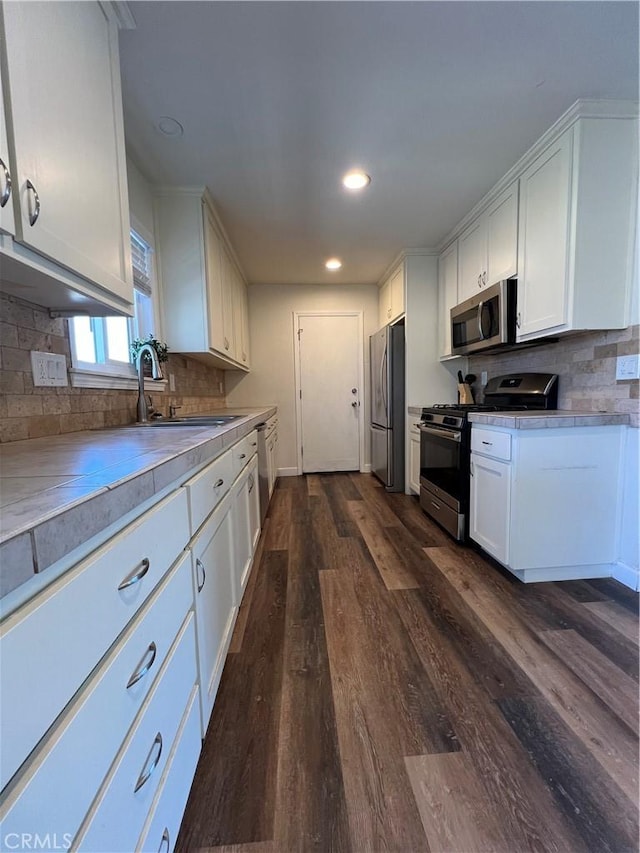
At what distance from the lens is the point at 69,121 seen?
916 millimetres

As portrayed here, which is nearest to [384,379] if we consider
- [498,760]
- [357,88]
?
[357,88]

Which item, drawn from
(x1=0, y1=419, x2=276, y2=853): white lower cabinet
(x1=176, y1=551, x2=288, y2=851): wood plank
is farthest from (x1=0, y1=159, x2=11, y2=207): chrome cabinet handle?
(x1=176, y1=551, x2=288, y2=851): wood plank

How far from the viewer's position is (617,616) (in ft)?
5.05

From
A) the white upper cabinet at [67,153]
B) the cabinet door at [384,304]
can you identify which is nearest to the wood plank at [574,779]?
the white upper cabinet at [67,153]

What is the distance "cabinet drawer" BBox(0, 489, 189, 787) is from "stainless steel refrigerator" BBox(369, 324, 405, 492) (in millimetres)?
3030

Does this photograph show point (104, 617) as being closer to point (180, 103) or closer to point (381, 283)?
point (180, 103)

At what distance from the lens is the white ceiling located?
1.23 meters

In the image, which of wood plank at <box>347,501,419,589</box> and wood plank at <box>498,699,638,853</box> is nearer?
wood plank at <box>498,699,638,853</box>

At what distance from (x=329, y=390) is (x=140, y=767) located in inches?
154

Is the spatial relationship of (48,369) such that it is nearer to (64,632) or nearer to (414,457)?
(64,632)

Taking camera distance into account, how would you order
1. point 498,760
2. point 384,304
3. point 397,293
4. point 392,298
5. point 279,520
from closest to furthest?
point 498,760 < point 279,520 < point 397,293 < point 392,298 < point 384,304

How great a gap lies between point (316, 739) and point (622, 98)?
2.92 meters

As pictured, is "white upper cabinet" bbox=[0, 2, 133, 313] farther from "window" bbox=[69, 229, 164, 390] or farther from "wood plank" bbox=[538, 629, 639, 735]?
"wood plank" bbox=[538, 629, 639, 735]

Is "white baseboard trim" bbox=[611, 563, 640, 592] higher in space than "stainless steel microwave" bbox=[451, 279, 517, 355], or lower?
lower
